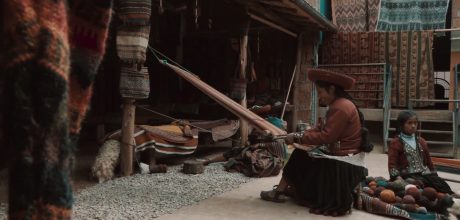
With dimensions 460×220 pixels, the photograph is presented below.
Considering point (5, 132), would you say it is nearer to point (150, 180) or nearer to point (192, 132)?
point (150, 180)

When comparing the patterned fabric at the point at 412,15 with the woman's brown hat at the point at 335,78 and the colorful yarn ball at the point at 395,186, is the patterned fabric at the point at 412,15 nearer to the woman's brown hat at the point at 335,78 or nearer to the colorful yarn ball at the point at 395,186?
the colorful yarn ball at the point at 395,186

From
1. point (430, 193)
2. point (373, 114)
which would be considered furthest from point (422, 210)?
point (373, 114)

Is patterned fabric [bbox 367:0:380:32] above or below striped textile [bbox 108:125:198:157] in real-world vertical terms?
above

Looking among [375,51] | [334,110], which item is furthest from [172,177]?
[375,51]

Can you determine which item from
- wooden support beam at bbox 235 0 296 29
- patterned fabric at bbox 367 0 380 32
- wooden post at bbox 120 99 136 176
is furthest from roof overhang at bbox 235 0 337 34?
wooden post at bbox 120 99 136 176

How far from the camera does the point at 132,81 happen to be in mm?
4695

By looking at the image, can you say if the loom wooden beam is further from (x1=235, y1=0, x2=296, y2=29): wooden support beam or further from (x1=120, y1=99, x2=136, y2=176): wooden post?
(x1=235, y1=0, x2=296, y2=29): wooden support beam

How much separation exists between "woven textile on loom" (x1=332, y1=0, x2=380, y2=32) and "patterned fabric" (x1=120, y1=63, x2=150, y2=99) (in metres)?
7.23

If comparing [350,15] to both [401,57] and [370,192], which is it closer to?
[401,57]

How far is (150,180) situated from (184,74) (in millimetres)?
1256

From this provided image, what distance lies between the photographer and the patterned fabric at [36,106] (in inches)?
22.4

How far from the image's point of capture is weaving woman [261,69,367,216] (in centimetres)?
378

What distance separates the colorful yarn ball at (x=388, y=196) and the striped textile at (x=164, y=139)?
277cm

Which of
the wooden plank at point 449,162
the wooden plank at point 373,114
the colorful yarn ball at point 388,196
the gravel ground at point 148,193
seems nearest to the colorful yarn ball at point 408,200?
the colorful yarn ball at point 388,196
